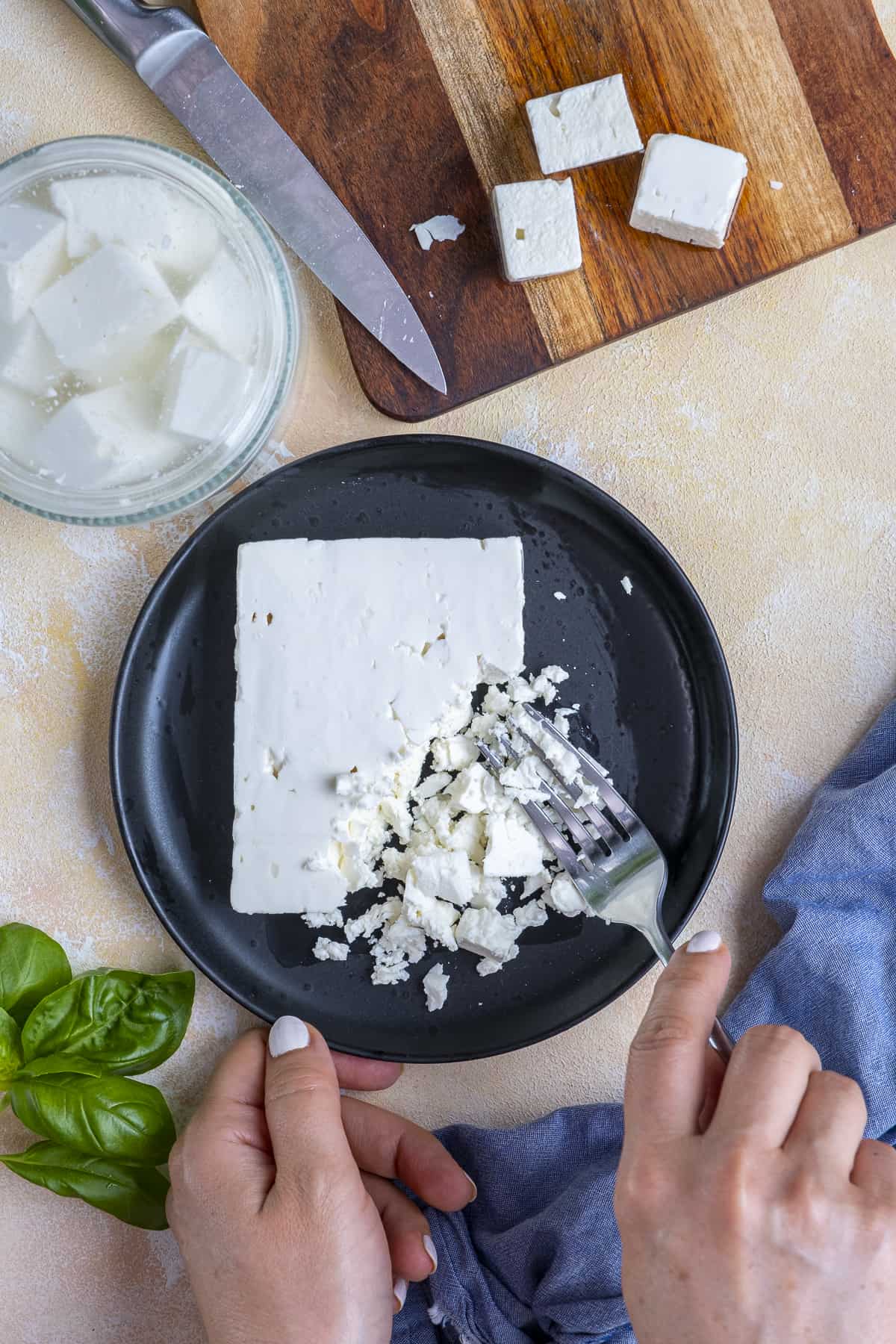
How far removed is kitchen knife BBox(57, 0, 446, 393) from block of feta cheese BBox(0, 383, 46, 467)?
1.21ft

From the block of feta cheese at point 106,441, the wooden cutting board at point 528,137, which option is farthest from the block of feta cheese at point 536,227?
the block of feta cheese at point 106,441

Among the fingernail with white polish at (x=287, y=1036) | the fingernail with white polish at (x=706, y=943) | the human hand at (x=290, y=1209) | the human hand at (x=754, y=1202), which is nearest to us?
the human hand at (x=754, y=1202)

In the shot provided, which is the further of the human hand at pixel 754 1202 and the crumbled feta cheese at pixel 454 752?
the crumbled feta cheese at pixel 454 752

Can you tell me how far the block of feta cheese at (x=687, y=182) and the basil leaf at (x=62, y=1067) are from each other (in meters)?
1.21

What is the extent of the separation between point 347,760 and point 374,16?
0.91 m

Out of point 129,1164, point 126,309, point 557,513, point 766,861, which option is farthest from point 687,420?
point 129,1164

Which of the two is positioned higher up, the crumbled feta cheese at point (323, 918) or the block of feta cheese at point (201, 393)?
the block of feta cheese at point (201, 393)

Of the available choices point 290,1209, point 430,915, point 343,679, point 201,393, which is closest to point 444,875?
point 430,915

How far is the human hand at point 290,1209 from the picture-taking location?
1158 millimetres

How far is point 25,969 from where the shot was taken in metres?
1.29

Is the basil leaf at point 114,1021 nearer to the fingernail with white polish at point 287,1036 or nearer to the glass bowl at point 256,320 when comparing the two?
the fingernail with white polish at point 287,1036

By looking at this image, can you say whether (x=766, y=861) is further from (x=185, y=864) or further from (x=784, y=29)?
(x=784, y=29)

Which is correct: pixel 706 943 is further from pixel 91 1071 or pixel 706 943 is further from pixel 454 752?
pixel 91 1071

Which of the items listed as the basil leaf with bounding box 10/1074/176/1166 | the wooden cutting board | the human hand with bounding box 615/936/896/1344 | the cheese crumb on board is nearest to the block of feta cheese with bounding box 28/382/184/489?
the wooden cutting board
